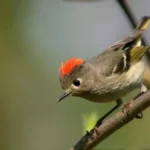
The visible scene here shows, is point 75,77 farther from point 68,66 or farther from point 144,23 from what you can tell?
point 144,23

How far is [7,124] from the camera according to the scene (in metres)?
5.90

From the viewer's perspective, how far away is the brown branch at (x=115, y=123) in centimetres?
221

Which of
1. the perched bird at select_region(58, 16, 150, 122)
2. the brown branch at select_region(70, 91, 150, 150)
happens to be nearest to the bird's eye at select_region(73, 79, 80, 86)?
the perched bird at select_region(58, 16, 150, 122)

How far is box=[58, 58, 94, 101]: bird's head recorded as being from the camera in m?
2.91

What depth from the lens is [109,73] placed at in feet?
10.5

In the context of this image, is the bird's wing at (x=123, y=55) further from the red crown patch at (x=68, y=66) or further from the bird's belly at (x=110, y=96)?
the red crown patch at (x=68, y=66)

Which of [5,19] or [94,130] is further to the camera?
[5,19]

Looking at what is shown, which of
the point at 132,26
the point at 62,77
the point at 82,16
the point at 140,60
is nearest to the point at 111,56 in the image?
the point at 140,60

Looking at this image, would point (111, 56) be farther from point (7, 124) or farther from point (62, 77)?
point (7, 124)

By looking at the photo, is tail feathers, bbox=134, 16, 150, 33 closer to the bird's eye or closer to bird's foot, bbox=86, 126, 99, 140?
the bird's eye

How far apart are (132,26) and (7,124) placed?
367 centimetres

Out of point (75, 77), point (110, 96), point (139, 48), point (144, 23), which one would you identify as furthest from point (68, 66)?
point (144, 23)

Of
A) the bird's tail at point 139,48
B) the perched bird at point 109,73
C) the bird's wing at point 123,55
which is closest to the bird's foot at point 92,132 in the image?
the perched bird at point 109,73

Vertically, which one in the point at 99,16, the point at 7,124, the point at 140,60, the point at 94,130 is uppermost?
the point at 99,16
